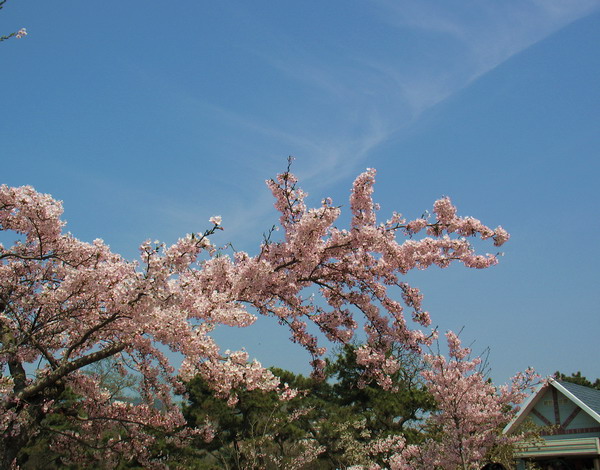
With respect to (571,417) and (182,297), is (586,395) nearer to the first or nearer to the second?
(571,417)

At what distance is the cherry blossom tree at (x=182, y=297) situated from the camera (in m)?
7.11

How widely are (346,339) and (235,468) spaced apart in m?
15.7

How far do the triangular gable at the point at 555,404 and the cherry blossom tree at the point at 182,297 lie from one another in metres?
13.0

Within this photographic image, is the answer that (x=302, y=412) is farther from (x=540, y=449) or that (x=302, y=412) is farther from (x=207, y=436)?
(x=207, y=436)

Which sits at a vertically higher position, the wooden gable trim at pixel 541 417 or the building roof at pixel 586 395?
the building roof at pixel 586 395

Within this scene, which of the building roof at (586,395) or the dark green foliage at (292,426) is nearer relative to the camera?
the building roof at (586,395)

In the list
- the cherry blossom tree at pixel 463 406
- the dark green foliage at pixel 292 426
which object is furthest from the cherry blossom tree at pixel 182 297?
the dark green foliage at pixel 292 426

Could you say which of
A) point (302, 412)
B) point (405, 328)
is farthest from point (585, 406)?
point (405, 328)

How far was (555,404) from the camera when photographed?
67.1 feet

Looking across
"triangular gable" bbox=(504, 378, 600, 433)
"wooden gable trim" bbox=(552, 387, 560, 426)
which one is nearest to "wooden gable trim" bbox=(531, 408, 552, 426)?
"triangular gable" bbox=(504, 378, 600, 433)

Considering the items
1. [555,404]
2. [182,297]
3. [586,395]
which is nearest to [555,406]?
[555,404]

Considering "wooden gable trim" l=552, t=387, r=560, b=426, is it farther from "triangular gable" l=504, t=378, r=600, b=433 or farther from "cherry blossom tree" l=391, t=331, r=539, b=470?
"cherry blossom tree" l=391, t=331, r=539, b=470

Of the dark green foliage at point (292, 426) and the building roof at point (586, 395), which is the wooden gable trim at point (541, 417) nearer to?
the building roof at point (586, 395)

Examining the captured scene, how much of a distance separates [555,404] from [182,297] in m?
18.9
